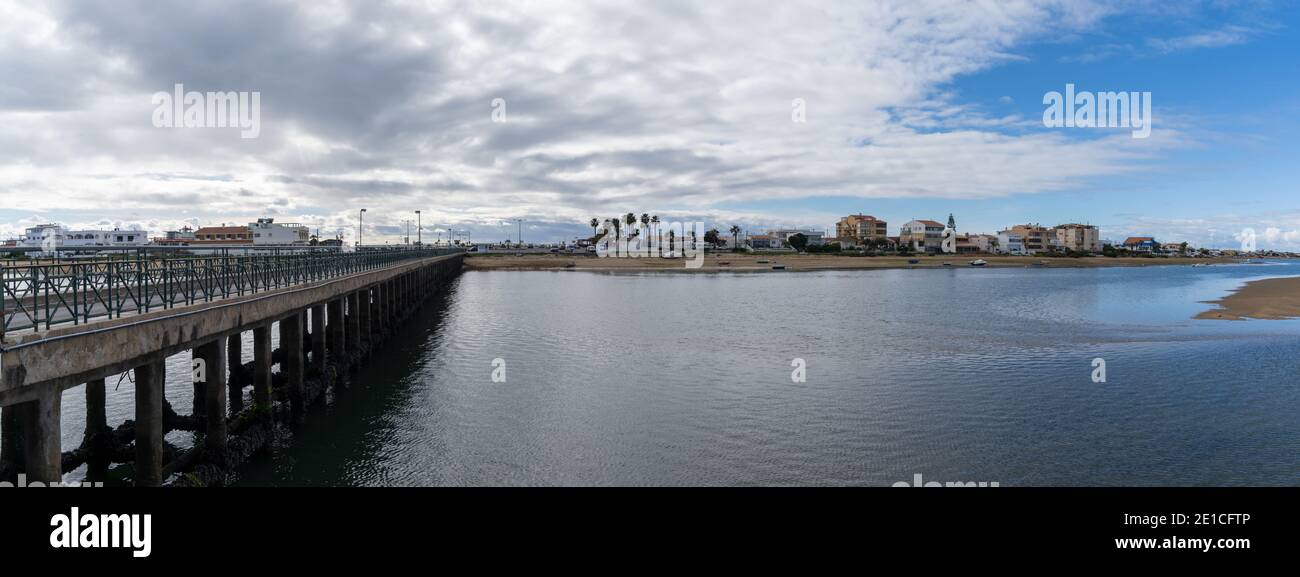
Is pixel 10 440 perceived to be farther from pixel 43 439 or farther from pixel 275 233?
pixel 275 233

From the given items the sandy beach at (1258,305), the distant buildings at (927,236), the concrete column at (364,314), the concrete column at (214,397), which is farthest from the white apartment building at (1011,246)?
the concrete column at (214,397)

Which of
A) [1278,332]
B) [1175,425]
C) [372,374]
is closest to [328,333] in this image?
[372,374]

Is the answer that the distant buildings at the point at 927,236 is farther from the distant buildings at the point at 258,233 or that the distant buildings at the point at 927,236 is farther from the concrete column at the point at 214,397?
the concrete column at the point at 214,397

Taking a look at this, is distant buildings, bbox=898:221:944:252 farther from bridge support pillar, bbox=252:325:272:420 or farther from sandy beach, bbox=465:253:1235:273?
bridge support pillar, bbox=252:325:272:420

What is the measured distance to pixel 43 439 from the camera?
9859mm

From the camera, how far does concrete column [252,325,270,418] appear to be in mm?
18078

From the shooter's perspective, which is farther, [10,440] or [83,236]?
[83,236]

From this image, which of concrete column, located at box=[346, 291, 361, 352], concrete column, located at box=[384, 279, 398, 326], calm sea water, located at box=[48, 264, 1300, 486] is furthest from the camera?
concrete column, located at box=[384, 279, 398, 326]

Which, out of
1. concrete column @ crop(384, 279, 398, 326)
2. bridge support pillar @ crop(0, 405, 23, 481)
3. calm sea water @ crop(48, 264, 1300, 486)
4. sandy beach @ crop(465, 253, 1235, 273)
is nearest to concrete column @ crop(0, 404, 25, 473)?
bridge support pillar @ crop(0, 405, 23, 481)

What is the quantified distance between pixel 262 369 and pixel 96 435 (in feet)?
12.3

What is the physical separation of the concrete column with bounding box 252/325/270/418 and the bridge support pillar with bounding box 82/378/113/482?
3.17m

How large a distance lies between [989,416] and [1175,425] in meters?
4.72

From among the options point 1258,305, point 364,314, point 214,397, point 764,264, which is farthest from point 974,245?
point 214,397
